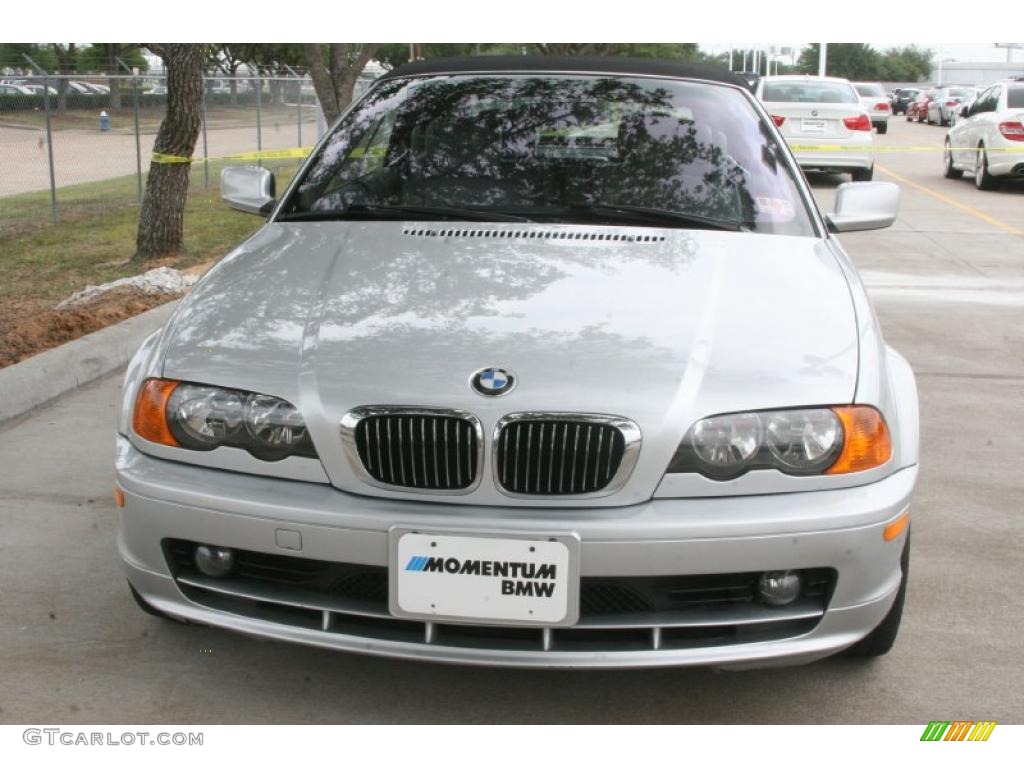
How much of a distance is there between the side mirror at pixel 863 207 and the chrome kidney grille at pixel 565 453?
2.13 m

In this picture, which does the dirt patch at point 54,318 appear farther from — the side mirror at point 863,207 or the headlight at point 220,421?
the side mirror at point 863,207

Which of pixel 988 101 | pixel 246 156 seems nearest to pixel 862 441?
pixel 246 156

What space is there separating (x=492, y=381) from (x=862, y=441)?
847 mm

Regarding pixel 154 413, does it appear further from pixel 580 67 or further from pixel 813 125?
pixel 813 125

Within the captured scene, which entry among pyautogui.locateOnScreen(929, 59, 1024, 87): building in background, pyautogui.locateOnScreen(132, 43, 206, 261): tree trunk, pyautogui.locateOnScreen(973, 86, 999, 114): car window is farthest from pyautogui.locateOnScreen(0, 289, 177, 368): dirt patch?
pyautogui.locateOnScreen(929, 59, 1024, 87): building in background

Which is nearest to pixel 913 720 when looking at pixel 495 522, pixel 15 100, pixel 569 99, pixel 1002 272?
pixel 495 522

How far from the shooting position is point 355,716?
2.90 m

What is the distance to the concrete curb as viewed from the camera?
5.44 m

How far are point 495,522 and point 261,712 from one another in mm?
833

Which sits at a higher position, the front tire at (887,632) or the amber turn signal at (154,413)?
the amber turn signal at (154,413)

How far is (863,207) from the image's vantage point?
14.7 ft

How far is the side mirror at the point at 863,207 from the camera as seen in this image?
4.43m

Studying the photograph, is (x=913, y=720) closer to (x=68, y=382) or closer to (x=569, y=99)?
(x=569, y=99)

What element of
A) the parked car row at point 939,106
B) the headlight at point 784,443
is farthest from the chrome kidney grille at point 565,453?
the parked car row at point 939,106
